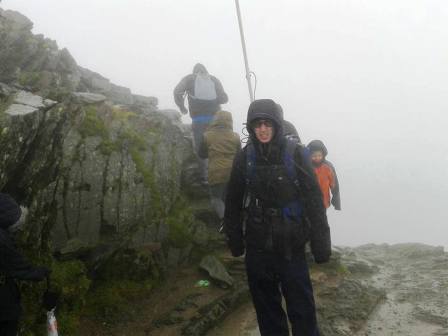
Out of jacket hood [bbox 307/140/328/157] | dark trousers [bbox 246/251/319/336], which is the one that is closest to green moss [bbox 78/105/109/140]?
dark trousers [bbox 246/251/319/336]

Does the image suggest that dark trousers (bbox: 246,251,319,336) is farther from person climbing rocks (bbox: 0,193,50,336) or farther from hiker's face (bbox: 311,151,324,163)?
hiker's face (bbox: 311,151,324,163)

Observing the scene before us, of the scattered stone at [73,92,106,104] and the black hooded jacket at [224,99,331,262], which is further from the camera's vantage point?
the scattered stone at [73,92,106,104]

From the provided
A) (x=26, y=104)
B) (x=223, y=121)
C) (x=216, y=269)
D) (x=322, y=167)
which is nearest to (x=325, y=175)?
(x=322, y=167)

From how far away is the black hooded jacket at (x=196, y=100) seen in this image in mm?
13336

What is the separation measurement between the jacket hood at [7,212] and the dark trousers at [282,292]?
3.68m

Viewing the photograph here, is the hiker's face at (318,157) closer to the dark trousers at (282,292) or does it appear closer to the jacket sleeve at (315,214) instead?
the jacket sleeve at (315,214)

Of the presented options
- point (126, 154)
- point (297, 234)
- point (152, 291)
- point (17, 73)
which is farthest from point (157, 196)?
point (17, 73)

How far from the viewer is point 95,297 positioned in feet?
28.6

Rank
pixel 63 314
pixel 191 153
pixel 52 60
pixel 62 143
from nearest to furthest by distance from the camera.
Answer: pixel 63 314, pixel 62 143, pixel 191 153, pixel 52 60

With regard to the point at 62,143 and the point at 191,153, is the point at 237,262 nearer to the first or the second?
the point at 191,153

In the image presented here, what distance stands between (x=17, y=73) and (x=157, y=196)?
601 cm

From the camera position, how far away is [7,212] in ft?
18.6

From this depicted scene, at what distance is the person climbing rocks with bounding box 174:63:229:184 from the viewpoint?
43.3 ft

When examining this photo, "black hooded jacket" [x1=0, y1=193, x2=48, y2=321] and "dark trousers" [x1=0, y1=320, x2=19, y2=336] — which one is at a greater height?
"black hooded jacket" [x1=0, y1=193, x2=48, y2=321]
